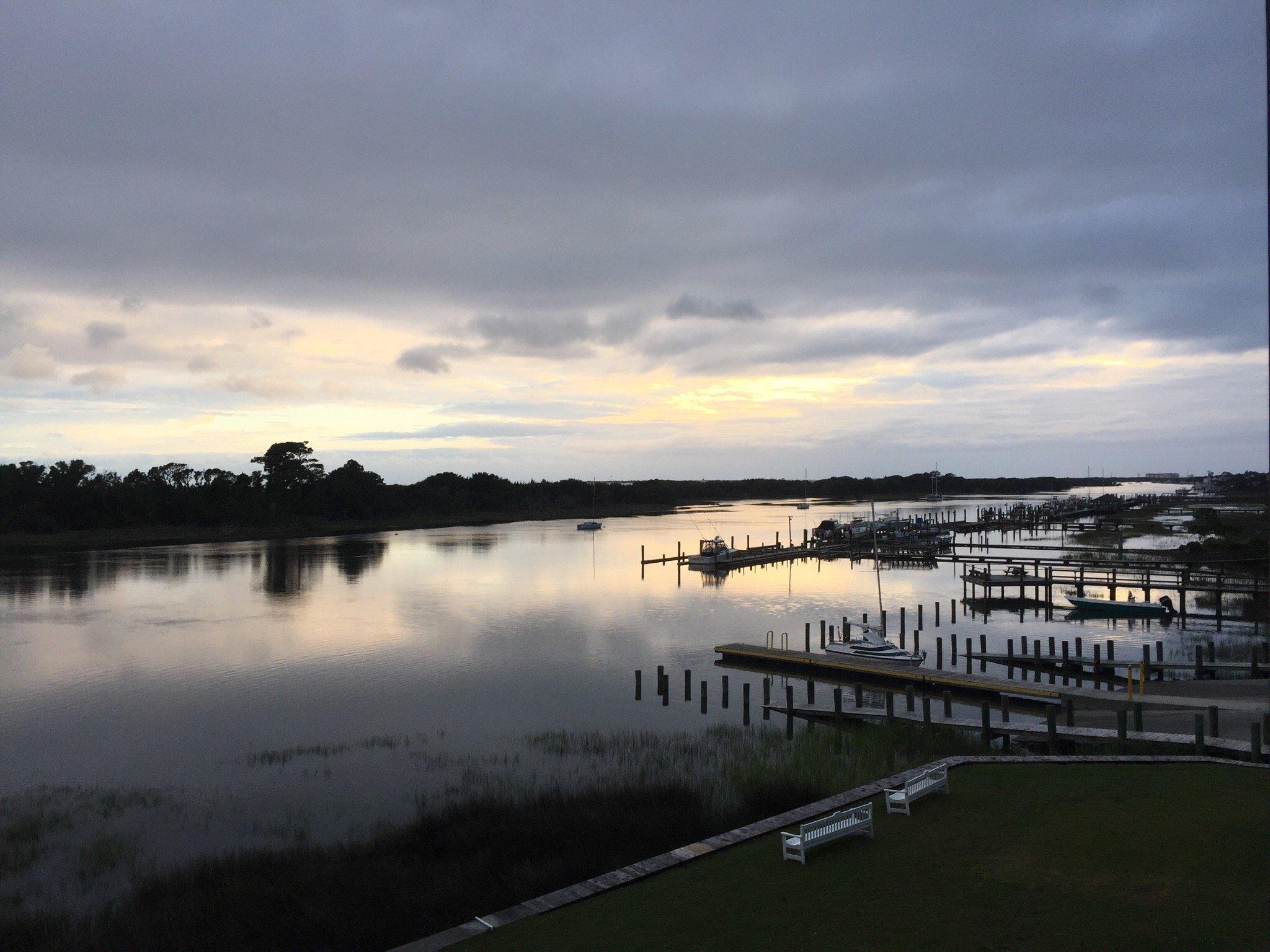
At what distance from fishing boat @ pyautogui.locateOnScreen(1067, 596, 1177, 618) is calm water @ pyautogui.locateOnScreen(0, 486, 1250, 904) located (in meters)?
2.28

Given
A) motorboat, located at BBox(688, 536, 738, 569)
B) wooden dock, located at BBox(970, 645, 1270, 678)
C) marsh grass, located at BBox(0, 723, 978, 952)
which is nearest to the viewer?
marsh grass, located at BBox(0, 723, 978, 952)

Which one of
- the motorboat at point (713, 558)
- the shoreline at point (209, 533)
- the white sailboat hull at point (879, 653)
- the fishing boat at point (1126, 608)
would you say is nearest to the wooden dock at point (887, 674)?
the white sailboat hull at point (879, 653)

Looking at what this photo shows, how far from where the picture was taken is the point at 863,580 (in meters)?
65.7

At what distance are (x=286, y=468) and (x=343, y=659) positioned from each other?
353ft

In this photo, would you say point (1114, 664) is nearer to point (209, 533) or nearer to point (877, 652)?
point (877, 652)

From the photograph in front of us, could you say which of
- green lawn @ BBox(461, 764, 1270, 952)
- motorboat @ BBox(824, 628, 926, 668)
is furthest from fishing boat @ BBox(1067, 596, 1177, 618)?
green lawn @ BBox(461, 764, 1270, 952)

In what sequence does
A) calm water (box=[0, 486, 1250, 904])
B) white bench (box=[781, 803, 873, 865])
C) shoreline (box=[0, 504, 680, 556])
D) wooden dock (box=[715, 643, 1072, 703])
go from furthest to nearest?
shoreline (box=[0, 504, 680, 556]) → wooden dock (box=[715, 643, 1072, 703]) → calm water (box=[0, 486, 1250, 904]) → white bench (box=[781, 803, 873, 865])

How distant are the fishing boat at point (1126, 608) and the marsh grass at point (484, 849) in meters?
28.1

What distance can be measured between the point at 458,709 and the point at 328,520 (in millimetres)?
110218

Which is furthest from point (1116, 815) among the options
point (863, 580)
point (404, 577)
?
point (404, 577)

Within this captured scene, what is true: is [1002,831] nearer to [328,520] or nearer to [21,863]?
[21,863]

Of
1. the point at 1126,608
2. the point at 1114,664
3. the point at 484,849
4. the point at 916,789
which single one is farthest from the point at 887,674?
the point at 1126,608

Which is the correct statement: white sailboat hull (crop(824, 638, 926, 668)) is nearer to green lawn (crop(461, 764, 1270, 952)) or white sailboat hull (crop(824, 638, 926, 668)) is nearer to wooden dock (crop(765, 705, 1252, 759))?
wooden dock (crop(765, 705, 1252, 759))

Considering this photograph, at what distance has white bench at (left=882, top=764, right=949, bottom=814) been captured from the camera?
13109mm
